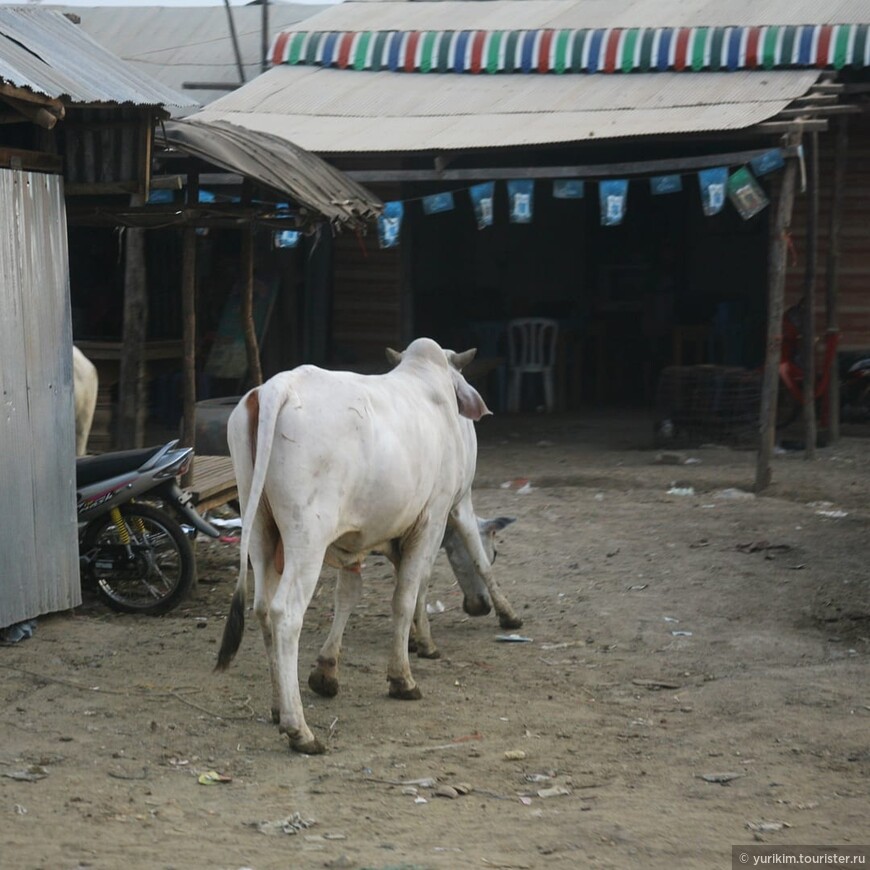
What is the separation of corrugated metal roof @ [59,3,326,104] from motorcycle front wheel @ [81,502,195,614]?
36.8 ft

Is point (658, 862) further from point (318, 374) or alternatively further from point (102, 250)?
point (102, 250)

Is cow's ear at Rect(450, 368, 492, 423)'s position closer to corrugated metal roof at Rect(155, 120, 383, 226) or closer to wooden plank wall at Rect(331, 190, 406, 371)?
corrugated metal roof at Rect(155, 120, 383, 226)

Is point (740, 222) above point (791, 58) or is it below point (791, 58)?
below

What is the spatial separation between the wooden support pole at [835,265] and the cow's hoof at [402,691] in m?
8.24

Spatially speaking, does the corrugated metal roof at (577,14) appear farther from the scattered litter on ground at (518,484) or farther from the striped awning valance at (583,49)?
the scattered litter on ground at (518,484)

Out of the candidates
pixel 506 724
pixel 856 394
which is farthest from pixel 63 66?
pixel 856 394

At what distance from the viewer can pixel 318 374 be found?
5711 millimetres

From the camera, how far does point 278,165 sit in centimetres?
855

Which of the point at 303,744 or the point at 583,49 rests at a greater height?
the point at 583,49

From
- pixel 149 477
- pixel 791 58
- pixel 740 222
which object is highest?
pixel 791 58

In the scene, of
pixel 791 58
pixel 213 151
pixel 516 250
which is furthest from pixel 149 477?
pixel 516 250

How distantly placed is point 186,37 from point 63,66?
14.4 meters

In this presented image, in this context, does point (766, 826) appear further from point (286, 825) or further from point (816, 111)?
point (816, 111)

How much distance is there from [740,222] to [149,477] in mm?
12036
